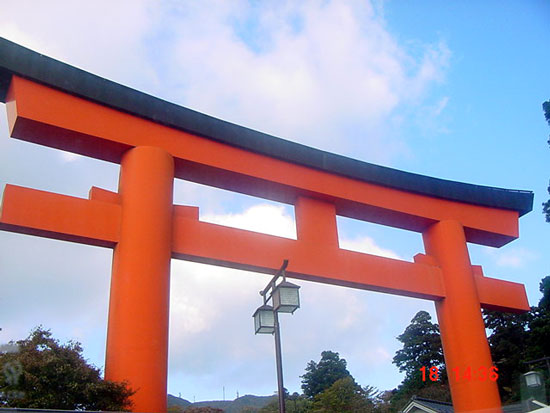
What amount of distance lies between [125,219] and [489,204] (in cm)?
824

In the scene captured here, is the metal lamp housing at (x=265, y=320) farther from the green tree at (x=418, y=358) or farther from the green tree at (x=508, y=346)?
the green tree at (x=418, y=358)

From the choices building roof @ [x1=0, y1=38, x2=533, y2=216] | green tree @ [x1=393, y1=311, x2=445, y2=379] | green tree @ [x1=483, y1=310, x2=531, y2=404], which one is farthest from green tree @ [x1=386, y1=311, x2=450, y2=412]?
building roof @ [x1=0, y1=38, x2=533, y2=216]

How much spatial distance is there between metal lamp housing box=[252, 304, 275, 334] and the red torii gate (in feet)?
4.77

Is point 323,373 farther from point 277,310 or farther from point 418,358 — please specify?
point 277,310

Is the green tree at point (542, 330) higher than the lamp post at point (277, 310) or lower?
higher

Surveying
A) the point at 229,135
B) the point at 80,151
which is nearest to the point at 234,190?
the point at 229,135

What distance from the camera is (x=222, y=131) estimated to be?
970 centimetres

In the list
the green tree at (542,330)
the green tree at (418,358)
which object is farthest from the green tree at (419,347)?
the green tree at (542,330)

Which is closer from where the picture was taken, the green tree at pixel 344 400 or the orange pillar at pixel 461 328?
the orange pillar at pixel 461 328

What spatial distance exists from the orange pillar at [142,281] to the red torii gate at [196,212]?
16 mm

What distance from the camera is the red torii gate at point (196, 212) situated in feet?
24.7

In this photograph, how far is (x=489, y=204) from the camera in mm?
12312

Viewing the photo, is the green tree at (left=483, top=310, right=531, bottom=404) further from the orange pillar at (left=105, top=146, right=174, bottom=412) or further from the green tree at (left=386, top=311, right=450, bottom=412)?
the orange pillar at (left=105, top=146, right=174, bottom=412)

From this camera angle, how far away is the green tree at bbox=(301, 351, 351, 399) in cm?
3712
